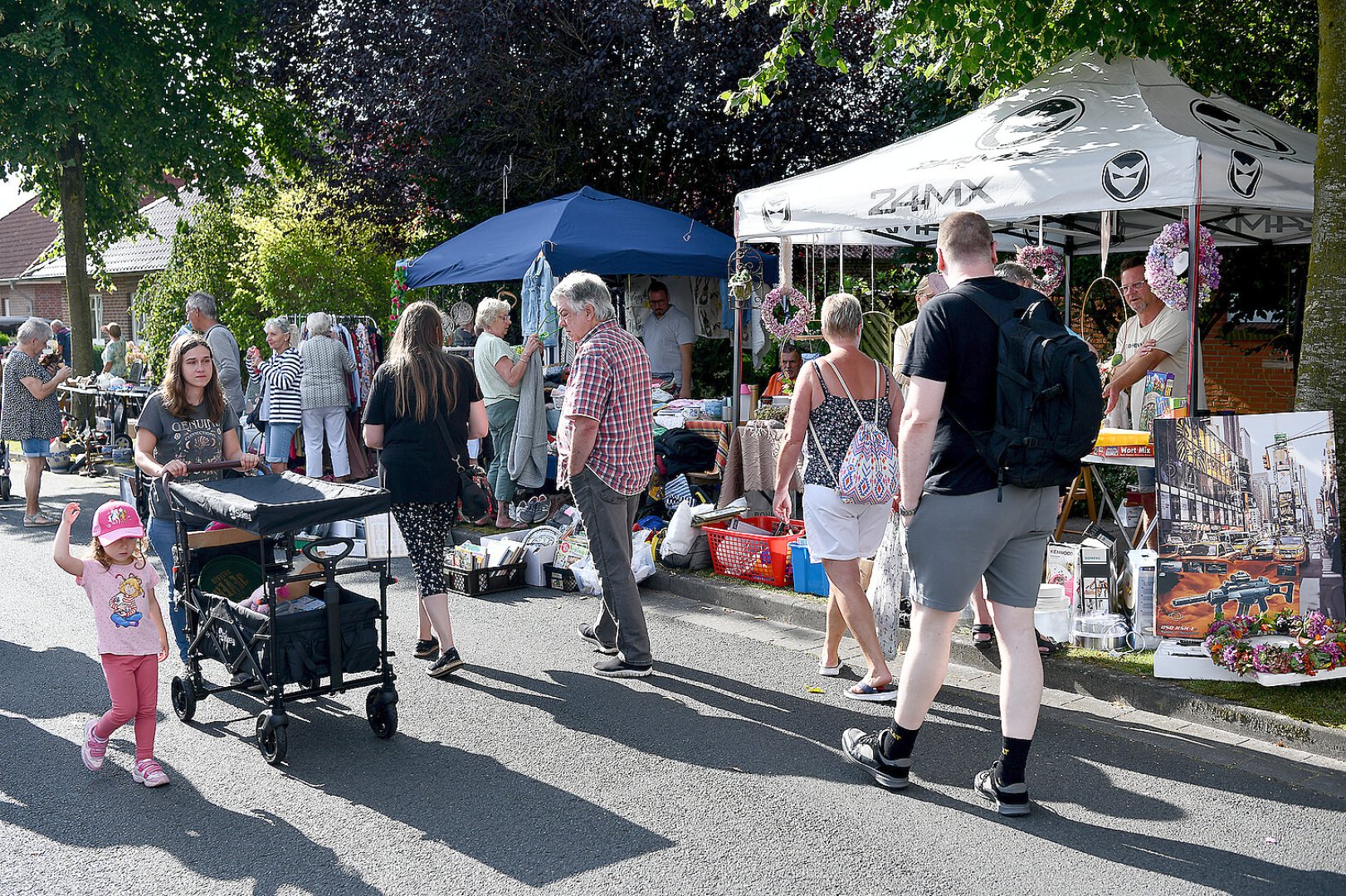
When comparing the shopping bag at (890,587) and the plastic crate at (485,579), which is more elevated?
the shopping bag at (890,587)

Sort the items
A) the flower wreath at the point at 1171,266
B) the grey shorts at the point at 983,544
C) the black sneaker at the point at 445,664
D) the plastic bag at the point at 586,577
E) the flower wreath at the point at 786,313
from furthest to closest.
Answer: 1. the flower wreath at the point at 786,313
2. the plastic bag at the point at 586,577
3. the flower wreath at the point at 1171,266
4. the black sneaker at the point at 445,664
5. the grey shorts at the point at 983,544

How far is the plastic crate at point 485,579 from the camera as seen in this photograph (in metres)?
8.02

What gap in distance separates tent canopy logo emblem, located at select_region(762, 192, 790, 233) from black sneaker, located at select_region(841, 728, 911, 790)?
454 cm

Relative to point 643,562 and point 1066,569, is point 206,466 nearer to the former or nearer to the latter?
point 643,562

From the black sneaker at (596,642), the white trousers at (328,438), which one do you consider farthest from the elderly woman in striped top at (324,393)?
the black sneaker at (596,642)

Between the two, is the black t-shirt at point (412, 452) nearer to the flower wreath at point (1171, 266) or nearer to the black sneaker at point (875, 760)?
the black sneaker at point (875, 760)

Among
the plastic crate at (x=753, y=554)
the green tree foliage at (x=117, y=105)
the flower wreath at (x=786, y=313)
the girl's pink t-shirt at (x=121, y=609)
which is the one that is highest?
the green tree foliage at (x=117, y=105)

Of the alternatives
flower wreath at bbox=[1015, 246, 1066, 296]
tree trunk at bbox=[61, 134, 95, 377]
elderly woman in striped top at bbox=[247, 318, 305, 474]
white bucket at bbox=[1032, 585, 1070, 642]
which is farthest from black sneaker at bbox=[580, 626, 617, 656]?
tree trunk at bbox=[61, 134, 95, 377]

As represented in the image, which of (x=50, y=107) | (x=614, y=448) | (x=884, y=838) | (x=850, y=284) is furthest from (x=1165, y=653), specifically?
(x=50, y=107)

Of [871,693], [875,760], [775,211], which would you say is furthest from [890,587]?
[775,211]

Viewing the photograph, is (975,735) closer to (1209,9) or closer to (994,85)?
(994,85)

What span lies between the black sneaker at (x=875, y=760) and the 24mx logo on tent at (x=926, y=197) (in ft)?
12.0

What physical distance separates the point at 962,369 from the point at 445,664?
10.6 feet

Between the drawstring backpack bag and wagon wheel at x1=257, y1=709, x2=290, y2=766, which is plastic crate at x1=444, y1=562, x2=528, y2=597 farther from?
the drawstring backpack bag
